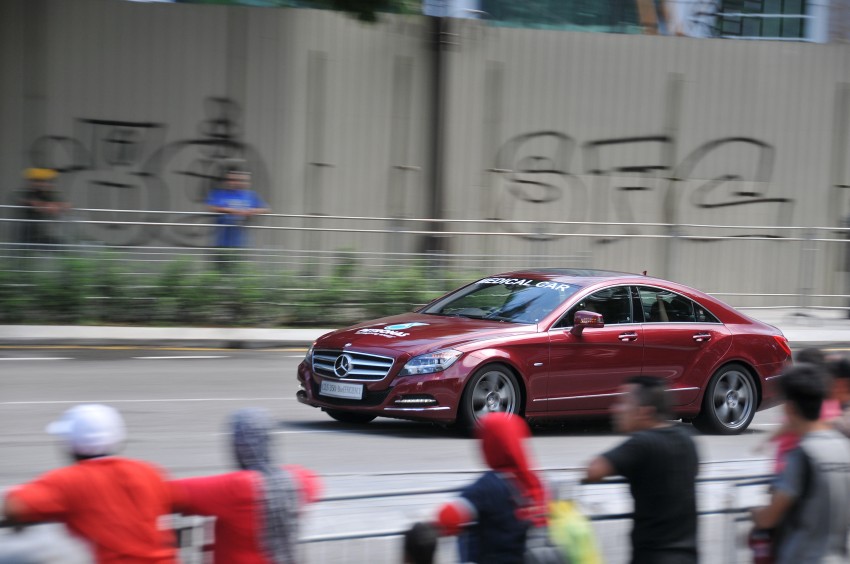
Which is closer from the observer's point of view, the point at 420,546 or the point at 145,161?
the point at 420,546

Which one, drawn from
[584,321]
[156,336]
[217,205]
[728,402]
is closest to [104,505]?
[584,321]

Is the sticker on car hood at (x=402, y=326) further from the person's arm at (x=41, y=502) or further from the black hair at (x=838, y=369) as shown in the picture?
the person's arm at (x=41, y=502)

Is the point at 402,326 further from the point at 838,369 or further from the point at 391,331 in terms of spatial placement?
the point at 838,369

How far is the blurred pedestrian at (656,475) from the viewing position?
4.29m

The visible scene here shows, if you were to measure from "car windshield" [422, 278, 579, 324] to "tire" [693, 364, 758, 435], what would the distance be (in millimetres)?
1734

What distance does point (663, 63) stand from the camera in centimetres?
2122

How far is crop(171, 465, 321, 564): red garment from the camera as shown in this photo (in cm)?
374

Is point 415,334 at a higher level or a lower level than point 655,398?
lower

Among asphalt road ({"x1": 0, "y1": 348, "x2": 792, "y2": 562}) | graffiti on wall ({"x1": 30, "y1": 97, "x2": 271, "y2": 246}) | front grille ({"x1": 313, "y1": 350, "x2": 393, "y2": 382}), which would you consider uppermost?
graffiti on wall ({"x1": 30, "y1": 97, "x2": 271, "y2": 246})

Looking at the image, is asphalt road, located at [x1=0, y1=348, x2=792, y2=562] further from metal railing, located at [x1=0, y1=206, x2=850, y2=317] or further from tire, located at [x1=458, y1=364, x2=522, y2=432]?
metal railing, located at [x1=0, y1=206, x2=850, y2=317]

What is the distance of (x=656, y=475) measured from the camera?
4.29 metres

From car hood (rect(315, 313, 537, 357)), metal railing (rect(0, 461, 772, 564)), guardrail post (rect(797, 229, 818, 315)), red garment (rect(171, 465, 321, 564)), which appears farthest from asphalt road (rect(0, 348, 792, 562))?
guardrail post (rect(797, 229, 818, 315))

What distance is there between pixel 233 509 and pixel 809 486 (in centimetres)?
204

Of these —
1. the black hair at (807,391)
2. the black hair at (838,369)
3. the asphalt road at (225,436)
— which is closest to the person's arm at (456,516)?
the asphalt road at (225,436)
